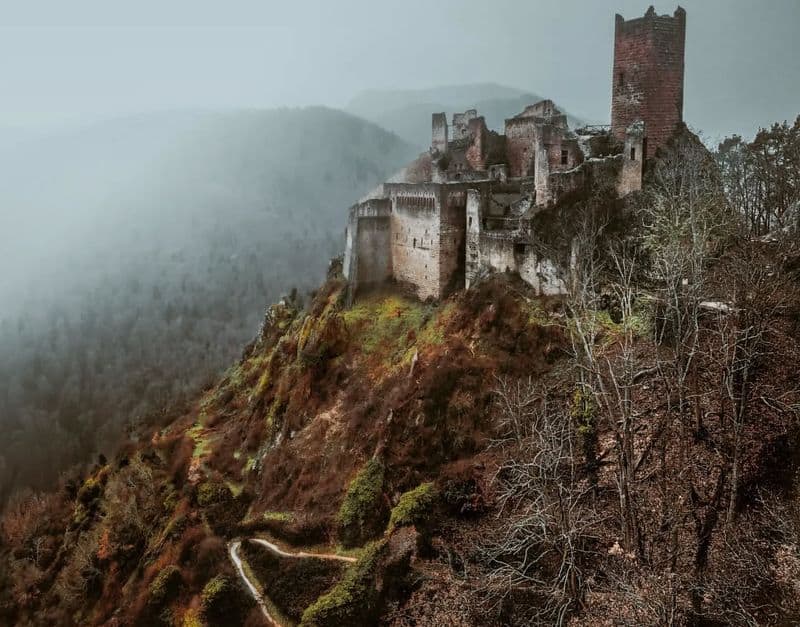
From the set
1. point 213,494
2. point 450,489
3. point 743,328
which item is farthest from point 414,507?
point 213,494

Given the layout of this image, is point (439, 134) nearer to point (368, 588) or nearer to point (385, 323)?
point (385, 323)

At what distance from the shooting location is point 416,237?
127ft

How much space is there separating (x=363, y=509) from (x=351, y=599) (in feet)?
14.3

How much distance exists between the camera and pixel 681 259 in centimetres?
1973

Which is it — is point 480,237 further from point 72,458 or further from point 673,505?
point 72,458

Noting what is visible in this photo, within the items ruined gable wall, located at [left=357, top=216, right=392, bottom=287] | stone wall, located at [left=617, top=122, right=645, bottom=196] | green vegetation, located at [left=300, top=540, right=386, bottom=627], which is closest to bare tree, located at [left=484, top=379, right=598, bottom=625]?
green vegetation, located at [left=300, top=540, right=386, bottom=627]

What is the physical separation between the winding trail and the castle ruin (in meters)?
15.9

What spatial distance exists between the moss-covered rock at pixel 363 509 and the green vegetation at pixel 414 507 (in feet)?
3.94

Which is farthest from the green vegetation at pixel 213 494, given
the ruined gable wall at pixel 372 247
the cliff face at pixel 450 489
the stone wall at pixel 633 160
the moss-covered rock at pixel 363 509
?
the stone wall at pixel 633 160

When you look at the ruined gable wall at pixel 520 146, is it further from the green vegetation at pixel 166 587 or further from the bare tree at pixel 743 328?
the green vegetation at pixel 166 587

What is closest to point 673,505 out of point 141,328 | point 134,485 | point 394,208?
point 394,208

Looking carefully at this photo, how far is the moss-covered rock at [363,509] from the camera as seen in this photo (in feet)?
89.7

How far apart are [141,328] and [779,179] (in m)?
141

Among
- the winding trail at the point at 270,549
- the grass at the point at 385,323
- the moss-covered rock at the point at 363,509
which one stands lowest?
the winding trail at the point at 270,549
